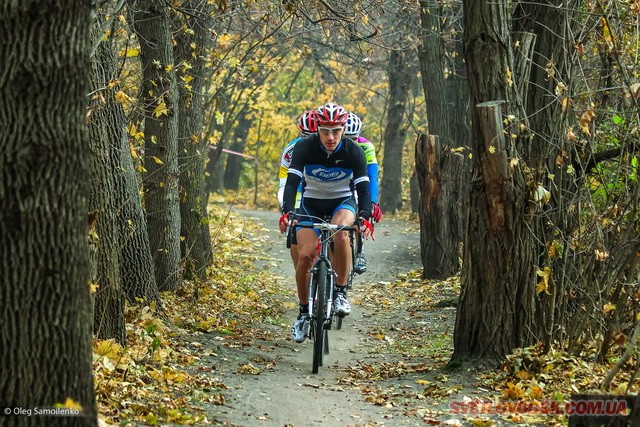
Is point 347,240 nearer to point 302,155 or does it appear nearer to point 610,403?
point 302,155

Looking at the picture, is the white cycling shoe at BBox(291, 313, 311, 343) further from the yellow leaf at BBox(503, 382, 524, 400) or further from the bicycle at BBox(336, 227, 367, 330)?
the yellow leaf at BBox(503, 382, 524, 400)

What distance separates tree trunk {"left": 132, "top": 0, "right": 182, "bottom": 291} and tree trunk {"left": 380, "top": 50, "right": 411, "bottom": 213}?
14.1 m

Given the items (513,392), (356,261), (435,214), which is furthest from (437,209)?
(513,392)

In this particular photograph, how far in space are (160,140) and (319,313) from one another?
4.08 metres

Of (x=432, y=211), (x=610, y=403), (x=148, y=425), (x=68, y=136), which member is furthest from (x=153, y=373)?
(x=432, y=211)

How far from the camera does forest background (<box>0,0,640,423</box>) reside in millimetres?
4316

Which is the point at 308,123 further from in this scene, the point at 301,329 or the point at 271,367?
the point at 271,367

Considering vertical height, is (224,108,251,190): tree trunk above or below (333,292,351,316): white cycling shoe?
above

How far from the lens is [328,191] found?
32.4 ft

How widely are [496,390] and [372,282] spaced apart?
9.25 meters

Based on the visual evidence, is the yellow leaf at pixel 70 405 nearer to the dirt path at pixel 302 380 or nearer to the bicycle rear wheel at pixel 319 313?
the dirt path at pixel 302 380

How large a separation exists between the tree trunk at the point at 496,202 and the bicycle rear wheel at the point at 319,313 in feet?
4.98

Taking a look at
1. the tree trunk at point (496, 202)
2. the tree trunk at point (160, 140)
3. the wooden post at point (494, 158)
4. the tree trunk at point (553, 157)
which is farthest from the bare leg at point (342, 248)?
the tree trunk at point (160, 140)

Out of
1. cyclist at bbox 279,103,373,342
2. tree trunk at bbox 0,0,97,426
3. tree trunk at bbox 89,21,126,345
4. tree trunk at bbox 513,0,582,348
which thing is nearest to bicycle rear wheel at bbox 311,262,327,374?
cyclist at bbox 279,103,373,342
